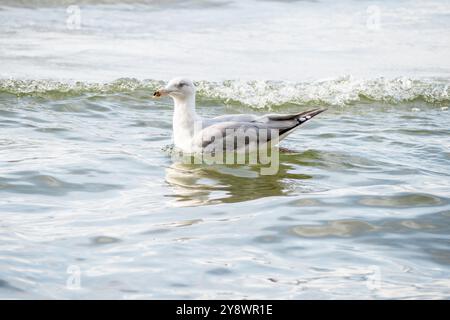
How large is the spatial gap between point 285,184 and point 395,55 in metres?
7.22

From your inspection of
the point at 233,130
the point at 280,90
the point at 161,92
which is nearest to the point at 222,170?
the point at 233,130

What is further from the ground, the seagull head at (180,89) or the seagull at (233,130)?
the seagull head at (180,89)

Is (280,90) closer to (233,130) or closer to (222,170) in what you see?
(233,130)

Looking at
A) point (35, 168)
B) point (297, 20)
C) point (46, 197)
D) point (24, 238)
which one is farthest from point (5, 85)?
point (297, 20)

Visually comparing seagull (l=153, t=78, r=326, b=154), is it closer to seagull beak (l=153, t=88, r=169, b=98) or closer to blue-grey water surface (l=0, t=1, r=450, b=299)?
seagull beak (l=153, t=88, r=169, b=98)

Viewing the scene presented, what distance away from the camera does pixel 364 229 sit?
6527 mm

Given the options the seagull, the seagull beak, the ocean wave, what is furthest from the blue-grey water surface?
the seagull beak

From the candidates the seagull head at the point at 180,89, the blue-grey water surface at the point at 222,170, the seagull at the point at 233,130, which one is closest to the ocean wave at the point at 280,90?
the blue-grey water surface at the point at 222,170

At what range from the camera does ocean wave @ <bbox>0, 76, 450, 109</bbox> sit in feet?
38.9

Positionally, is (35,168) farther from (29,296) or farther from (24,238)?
(29,296)

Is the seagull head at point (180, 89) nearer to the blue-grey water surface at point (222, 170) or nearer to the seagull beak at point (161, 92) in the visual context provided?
the seagull beak at point (161, 92)

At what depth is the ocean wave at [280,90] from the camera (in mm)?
11844

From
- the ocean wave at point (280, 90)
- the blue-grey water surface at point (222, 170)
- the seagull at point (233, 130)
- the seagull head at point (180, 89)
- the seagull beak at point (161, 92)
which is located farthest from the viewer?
the ocean wave at point (280, 90)

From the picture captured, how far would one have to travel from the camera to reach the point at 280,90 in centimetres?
1225
